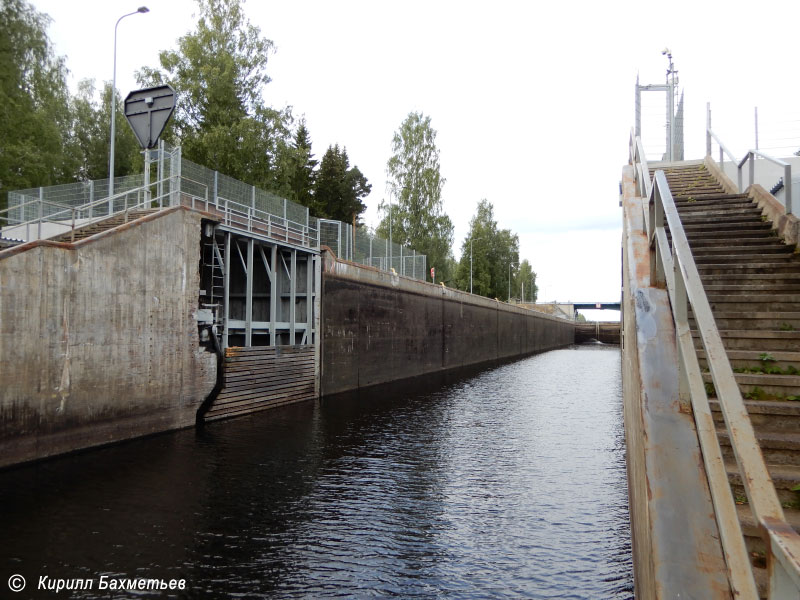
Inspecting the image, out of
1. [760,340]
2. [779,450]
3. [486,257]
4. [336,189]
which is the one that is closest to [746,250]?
[760,340]

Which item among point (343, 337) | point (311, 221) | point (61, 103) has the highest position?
point (61, 103)

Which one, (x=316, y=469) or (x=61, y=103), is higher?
(x=61, y=103)

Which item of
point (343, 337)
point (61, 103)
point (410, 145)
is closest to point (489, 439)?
point (343, 337)

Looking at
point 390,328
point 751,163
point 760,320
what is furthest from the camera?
point 390,328

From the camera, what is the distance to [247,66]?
33.8 m

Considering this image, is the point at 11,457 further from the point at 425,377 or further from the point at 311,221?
the point at 425,377

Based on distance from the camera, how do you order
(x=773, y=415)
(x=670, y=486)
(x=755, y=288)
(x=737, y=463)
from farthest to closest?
(x=755, y=288) → (x=773, y=415) → (x=670, y=486) → (x=737, y=463)

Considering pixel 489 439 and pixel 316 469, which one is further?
pixel 489 439

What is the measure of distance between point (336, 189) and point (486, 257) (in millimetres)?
18343

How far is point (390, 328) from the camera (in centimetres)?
2455

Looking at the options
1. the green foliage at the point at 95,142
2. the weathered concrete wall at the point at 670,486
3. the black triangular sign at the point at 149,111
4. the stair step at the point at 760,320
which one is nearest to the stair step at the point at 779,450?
the weathered concrete wall at the point at 670,486

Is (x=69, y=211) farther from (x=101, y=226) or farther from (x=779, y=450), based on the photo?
(x=779, y=450)

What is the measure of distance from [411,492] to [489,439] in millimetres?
4444

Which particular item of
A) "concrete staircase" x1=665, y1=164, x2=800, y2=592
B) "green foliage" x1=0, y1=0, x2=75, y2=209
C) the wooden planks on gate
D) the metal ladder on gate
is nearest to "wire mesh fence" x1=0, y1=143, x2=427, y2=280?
the metal ladder on gate
